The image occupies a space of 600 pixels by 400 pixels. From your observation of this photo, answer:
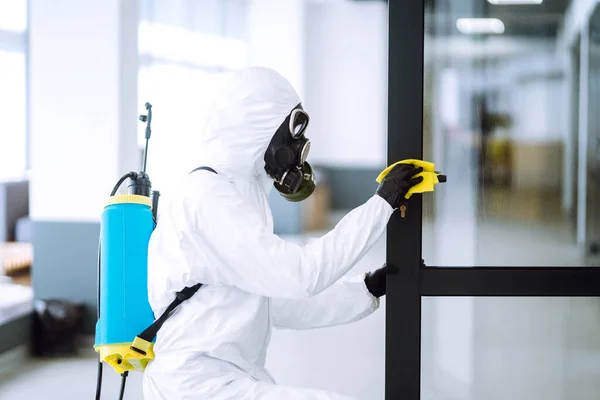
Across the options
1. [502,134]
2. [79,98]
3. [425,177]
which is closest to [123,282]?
[425,177]

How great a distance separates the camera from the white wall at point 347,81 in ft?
32.9

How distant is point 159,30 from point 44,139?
109 inches

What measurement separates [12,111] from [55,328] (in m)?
1.54

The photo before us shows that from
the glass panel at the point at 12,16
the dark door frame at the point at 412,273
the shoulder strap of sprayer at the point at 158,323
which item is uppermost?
the glass panel at the point at 12,16

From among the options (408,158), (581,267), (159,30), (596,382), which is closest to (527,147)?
(581,267)

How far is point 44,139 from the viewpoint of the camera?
3.63 metres

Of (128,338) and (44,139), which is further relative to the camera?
(44,139)

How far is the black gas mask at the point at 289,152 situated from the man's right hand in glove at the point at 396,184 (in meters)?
0.25

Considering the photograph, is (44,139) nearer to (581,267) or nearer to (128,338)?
(128,338)

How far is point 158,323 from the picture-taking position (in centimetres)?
172

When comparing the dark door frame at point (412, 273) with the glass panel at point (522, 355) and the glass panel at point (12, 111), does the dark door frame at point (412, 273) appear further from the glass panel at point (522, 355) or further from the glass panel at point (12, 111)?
the glass panel at point (12, 111)

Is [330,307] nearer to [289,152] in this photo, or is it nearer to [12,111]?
[289,152]

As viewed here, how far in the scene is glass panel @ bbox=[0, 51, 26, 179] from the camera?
13.5ft

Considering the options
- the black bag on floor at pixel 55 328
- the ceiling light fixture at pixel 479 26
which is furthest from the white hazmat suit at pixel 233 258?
the black bag on floor at pixel 55 328
